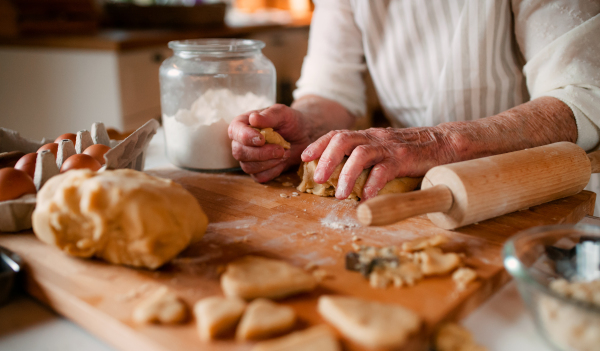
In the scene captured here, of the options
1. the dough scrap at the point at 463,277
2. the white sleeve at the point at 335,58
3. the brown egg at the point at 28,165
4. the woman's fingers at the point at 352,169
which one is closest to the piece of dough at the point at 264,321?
the dough scrap at the point at 463,277

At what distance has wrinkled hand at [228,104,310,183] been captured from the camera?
120 cm

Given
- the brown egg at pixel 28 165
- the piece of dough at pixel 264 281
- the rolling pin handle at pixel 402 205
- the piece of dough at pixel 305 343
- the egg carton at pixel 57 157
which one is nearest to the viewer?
the piece of dough at pixel 305 343

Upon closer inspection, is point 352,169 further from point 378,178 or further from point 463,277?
point 463,277

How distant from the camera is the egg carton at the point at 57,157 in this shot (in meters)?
0.89

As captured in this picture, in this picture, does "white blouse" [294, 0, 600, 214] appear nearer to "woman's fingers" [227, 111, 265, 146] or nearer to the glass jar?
the glass jar

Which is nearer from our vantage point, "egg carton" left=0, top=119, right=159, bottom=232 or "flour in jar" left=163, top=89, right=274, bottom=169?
"egg carton" left=0, top=119, right=159, bottom=232

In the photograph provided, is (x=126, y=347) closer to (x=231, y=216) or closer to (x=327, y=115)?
(x=231, y=216)

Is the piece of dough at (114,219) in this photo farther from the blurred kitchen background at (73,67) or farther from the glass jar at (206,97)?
the blurred kitchen background at (73,67)

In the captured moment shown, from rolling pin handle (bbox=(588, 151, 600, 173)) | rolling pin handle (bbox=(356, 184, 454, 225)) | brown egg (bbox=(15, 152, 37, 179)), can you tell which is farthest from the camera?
rolling pin handle (bbox=(588, 151, 600, 173))

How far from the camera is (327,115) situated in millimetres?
1627

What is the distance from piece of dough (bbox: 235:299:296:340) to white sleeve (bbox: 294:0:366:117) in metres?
1.19

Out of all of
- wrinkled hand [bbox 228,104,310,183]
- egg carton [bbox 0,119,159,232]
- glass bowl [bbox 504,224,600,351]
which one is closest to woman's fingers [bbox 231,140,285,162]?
wrinkled hand [bbox 228,104,310,183]

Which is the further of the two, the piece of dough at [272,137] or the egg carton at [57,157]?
the piece of dough at [272,137]

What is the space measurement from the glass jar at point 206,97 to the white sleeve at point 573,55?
835mm
